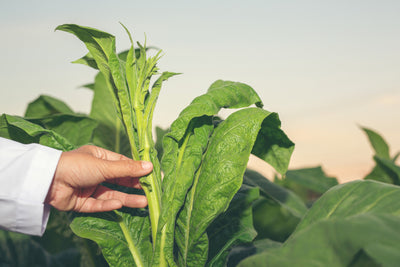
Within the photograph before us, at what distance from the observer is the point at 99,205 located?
1.21 meters

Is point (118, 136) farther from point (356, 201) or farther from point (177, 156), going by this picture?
point (356, 201)

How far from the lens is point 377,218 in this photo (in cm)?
69

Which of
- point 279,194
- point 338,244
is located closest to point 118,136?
point 279,194

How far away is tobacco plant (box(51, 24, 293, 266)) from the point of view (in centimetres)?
98

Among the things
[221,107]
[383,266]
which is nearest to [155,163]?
[221,107]

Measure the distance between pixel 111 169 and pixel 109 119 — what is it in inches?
31.2

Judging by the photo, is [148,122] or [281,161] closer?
[148,122]

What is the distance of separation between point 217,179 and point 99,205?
1.42 ft

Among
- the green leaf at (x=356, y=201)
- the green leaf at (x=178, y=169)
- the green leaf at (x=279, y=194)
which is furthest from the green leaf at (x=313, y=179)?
the green leaf at (x=178, y=169)

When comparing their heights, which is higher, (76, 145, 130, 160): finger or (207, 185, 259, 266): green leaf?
(76, 145, 130, 160): finger

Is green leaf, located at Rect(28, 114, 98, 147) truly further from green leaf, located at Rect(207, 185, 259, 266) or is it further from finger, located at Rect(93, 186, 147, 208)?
green leaf, located at Rect(207, 185, 259, 266)

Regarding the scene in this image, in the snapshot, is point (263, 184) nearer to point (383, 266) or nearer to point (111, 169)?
point (111, 169)

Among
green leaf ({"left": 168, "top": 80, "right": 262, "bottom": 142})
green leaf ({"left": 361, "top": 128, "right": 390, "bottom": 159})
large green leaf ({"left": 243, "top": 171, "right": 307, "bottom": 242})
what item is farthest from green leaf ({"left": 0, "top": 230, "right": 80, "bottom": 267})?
green leaf ({"left": 361, "top": 128, "right": 390, "bottom": 159})

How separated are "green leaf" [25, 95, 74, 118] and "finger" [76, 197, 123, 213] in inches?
28.0
